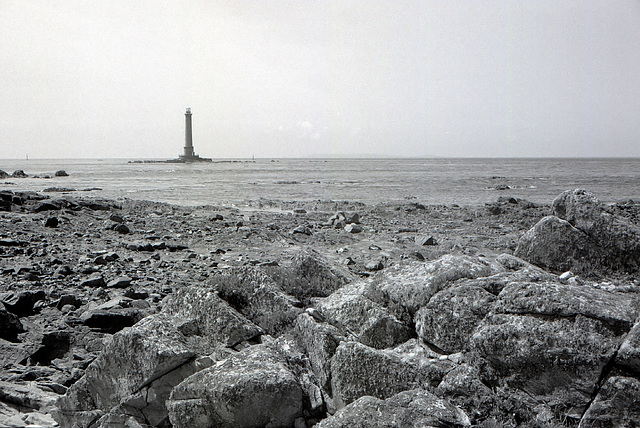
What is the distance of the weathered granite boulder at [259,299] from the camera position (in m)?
7.13

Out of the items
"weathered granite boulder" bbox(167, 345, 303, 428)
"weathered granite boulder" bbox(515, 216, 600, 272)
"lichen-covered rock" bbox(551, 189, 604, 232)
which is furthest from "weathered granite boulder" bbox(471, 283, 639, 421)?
"lichen-covered rock" bbox(551, 189, 604, 232)

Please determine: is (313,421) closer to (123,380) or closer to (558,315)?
(123,380)

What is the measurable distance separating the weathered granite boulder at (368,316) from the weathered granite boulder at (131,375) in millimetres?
1959

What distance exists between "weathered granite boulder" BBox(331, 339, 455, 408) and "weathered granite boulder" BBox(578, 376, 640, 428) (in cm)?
141

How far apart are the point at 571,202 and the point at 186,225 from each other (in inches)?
560

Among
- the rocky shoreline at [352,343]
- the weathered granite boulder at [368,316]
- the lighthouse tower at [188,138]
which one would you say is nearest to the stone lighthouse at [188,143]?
the lighthouse tower at [188,138]

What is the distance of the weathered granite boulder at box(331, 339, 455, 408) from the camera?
5547mm

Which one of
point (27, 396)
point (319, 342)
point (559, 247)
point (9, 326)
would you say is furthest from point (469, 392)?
point (9, 326)

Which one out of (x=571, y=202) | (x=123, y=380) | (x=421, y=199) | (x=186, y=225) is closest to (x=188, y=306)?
(x=123, y=380)

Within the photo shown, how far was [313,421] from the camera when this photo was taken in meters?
5.54

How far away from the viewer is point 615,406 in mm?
4730

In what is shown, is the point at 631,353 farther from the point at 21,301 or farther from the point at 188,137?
the point at 188,137

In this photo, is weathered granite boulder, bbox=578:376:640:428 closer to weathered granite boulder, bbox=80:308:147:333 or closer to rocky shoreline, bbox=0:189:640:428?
rocky shoreline, bbox=0:189:640:428

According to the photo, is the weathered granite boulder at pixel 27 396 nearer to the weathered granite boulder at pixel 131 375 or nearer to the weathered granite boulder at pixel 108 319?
the weathered granite boulder at pixel 131 375
